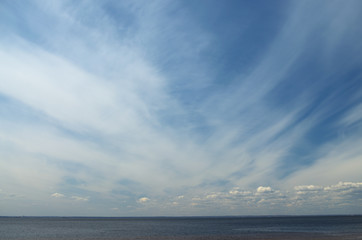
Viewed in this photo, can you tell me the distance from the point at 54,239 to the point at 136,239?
72.3ft

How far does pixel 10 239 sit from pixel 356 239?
3393 inches

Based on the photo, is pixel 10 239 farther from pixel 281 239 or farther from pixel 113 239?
pixel 281 239

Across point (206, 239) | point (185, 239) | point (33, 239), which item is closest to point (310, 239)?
point (206, 239)

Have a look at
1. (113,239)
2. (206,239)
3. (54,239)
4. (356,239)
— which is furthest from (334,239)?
(54,239)

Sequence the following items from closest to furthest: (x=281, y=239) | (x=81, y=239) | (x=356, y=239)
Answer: (x=356, y=239)
(x=281, y=239)
(x=81, y=239)

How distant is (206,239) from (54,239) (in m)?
40.2

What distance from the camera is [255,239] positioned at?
62844 millimetres

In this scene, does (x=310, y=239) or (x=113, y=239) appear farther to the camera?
(x=113, y=239)

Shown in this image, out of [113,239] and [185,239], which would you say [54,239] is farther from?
[185,239]

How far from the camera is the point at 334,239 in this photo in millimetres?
59531

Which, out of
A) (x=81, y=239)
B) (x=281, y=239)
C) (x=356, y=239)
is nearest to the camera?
(x=356, y=239)

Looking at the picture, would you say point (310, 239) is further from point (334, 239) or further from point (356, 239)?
point (356, 239)

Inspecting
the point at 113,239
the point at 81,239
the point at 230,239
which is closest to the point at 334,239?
the point at 230,239

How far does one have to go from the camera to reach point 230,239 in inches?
2469
